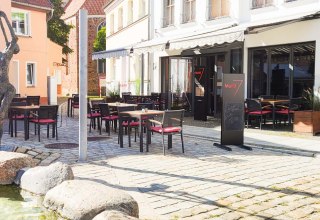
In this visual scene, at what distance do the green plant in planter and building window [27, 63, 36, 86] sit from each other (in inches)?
648

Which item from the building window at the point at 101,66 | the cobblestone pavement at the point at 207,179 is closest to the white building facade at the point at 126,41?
the cobblestone pavement at the point at 207,179

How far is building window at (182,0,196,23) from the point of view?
17.7 m

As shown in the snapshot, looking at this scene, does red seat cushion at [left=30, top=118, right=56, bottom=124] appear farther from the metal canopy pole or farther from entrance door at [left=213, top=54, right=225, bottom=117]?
entrance door at [left=213, top=54, right=225, bottom=117]

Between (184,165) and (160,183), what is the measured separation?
140cm

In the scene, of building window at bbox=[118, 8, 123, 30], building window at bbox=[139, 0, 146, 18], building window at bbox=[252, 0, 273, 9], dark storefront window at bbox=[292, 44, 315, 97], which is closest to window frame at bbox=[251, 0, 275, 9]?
building window at bbox=[252, 0, 273, 9]

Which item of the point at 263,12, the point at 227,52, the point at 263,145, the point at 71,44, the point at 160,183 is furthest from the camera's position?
the point at 71,44

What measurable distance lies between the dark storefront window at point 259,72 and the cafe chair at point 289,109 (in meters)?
1.30

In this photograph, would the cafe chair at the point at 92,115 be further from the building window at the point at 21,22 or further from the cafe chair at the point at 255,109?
the building window at the point at 21,22

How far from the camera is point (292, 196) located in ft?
17.8

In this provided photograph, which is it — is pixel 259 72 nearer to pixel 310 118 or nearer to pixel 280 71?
pixel 280 71

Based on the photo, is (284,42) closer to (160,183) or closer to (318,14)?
(318,14)

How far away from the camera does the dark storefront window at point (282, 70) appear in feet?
41.0

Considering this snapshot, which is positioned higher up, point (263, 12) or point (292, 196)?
point (263, 12)

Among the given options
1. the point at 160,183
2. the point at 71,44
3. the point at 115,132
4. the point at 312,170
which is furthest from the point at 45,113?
the point at 71,44
